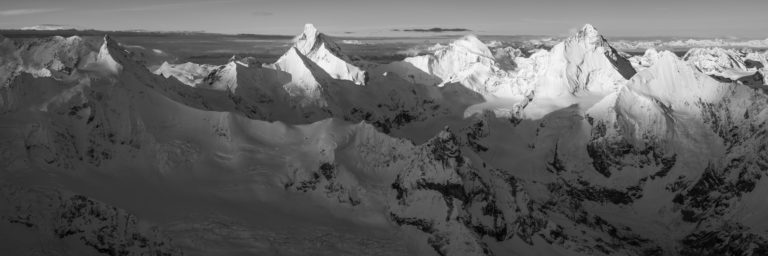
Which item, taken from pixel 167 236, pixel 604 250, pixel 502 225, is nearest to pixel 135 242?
pixel 167 236

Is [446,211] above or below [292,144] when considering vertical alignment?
below

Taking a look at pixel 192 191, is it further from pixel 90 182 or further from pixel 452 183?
pixel 452 183

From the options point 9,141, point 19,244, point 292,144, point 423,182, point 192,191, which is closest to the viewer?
point 19,244

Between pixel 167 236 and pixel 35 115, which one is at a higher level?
pixel 35 115

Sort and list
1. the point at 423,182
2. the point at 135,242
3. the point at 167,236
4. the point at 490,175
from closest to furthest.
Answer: the point at 135,242, the point at 167,236, the point at 423,182, the point at 490,175

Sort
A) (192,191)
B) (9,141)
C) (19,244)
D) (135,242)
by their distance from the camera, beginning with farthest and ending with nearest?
(192,191) → (9,141) → (135,242) → (19,244)

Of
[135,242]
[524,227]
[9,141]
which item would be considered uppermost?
[9,141]

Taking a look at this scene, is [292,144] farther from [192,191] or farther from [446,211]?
[446,211]

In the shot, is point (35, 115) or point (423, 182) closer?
point (35, 115)

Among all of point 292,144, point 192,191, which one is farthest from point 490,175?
point 192,191
